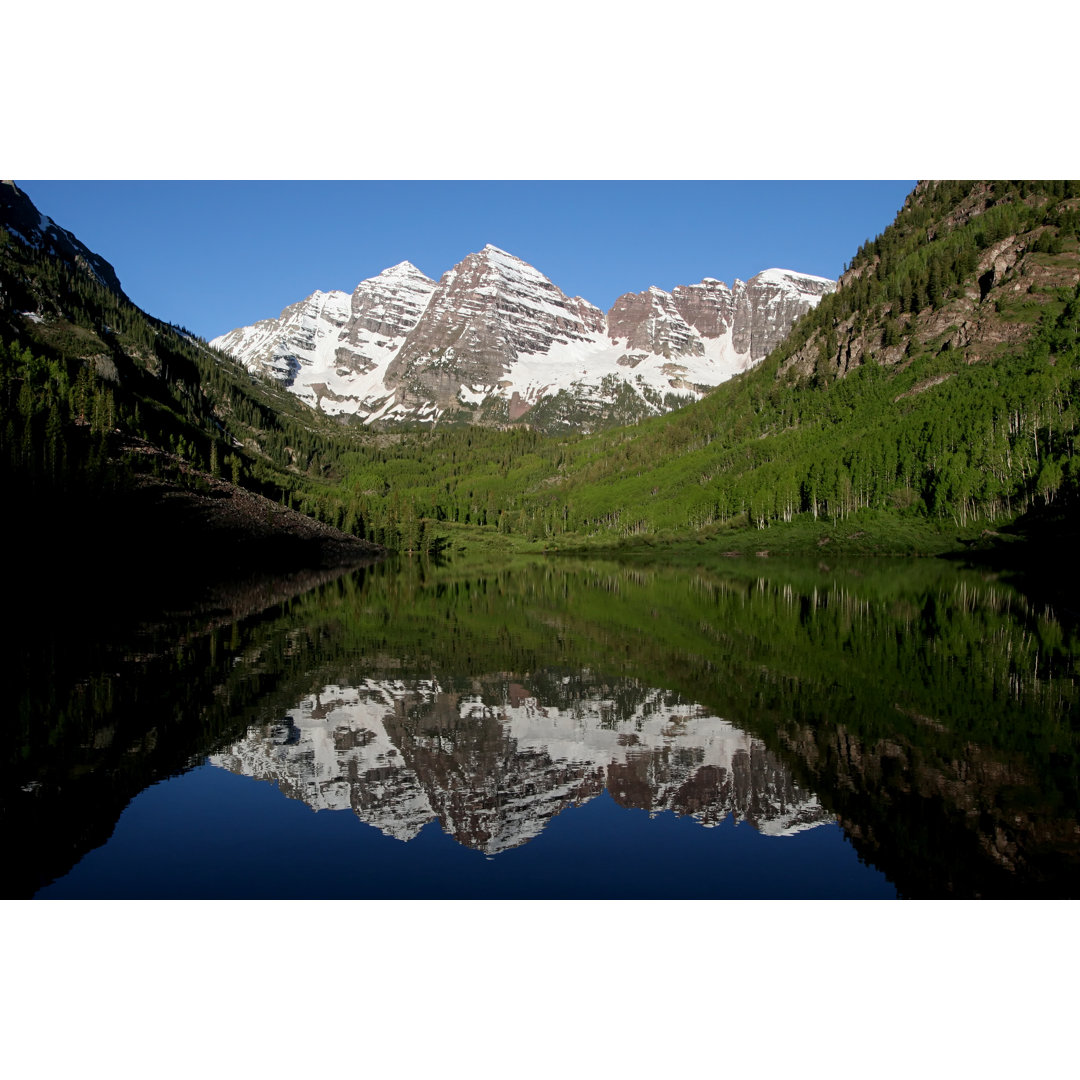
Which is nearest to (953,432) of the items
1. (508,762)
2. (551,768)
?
(551,768)

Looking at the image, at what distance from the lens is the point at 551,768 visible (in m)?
19.8

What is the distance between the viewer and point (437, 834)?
1544cm

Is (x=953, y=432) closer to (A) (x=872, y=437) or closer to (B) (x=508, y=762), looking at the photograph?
(A) (x=872, y=437)

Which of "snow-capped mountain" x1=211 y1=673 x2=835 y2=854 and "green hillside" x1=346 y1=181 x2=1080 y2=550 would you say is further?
"green hillside" x1=346 y1=181 x2=1080 y2=550

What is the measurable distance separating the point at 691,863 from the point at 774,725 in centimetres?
896

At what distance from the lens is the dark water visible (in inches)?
545

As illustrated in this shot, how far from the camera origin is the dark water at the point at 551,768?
545 inches

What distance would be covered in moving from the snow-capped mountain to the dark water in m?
0.09

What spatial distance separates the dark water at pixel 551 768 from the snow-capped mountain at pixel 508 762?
0.31 ft

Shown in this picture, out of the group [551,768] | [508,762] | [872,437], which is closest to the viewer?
[551,768]

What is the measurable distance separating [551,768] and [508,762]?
1188 mm

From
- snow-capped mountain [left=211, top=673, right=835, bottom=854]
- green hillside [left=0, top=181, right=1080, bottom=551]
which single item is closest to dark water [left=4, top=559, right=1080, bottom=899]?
snow-capped mountain [left=211, top=673, right=835, bottom=854]

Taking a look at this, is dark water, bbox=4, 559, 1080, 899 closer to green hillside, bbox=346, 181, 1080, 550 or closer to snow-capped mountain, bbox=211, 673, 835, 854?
snow-capped mountain, bbox=211, 673, 835, 854

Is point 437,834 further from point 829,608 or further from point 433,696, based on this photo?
point 829,608
